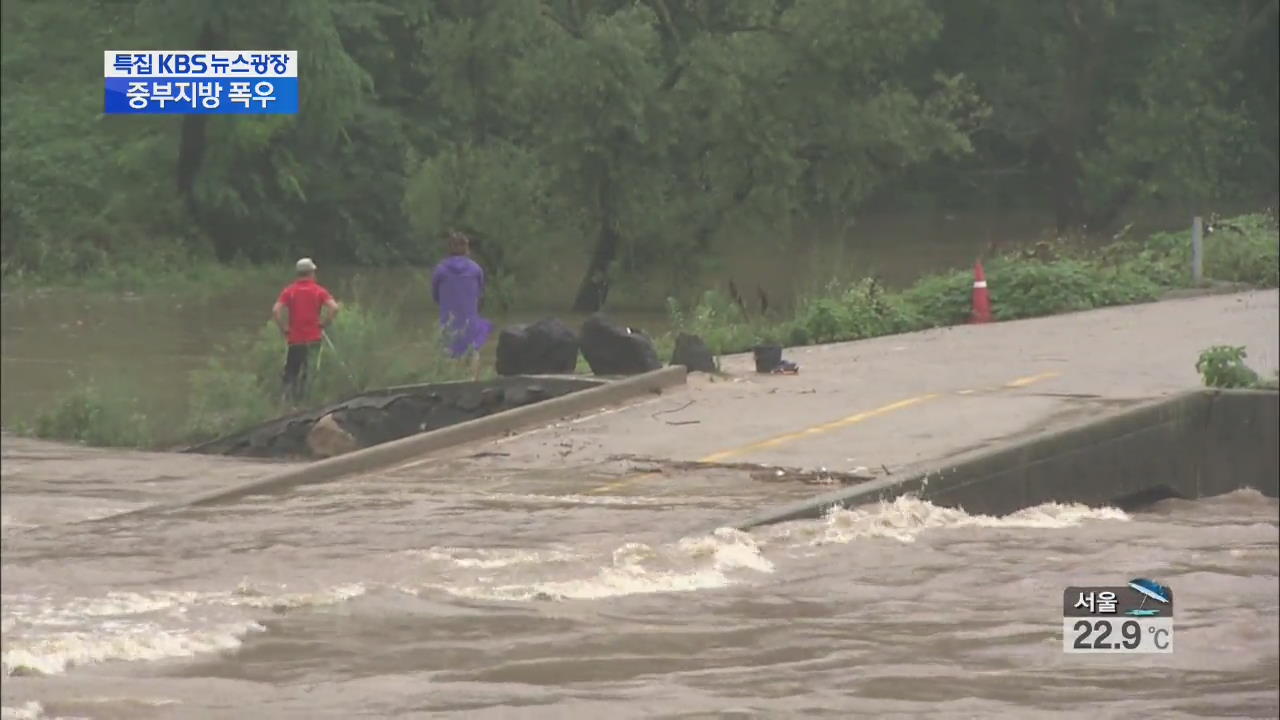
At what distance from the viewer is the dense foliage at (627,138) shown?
23.9 meters

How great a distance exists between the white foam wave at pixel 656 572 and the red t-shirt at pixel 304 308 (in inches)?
310

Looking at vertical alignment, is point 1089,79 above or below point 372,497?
above

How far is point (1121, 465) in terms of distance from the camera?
1461 centimetres

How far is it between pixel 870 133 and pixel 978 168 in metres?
7.00

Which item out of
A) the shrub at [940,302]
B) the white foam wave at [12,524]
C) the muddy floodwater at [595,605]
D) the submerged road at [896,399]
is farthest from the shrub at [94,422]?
the shrub at [940,302]

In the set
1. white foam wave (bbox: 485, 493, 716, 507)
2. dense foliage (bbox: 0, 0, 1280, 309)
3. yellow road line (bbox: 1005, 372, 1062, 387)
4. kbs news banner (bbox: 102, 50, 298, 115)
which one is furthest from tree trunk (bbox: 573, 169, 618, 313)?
kbs news banner (bbox: 102, 50, 298, 115)

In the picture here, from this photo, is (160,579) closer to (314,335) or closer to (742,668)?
(742,668)

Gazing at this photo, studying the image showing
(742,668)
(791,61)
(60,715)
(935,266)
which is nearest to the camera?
(60,715)

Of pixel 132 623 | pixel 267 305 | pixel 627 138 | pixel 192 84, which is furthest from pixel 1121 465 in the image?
pixel 627 138

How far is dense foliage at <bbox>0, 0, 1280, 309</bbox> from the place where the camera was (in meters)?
23.9

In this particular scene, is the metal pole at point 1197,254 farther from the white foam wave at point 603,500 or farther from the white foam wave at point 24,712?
the white foam wave at point 24,712

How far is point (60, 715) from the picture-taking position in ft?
22.7

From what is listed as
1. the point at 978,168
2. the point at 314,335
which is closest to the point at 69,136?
the point at 314,335

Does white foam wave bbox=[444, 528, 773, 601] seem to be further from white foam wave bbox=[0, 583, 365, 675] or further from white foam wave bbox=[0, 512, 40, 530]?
white foam wave bbox=[0, 512, 40, 530]
